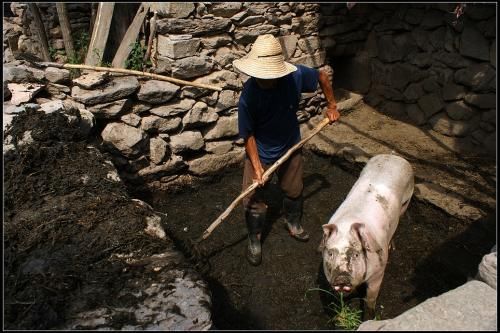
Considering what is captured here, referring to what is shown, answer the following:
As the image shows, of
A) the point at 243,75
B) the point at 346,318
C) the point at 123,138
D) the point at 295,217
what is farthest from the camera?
the point at 243,75

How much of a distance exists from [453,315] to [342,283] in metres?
0.89

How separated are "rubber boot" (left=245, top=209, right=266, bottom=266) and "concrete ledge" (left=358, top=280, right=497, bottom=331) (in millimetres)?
2046

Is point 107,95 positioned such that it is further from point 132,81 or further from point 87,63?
point 87,63

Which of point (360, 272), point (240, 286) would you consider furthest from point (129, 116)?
point (360, 272)

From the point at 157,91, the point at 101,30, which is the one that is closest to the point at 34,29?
the point at 101,30

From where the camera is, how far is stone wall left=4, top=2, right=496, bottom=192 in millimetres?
5285

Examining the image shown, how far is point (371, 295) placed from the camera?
3553mm

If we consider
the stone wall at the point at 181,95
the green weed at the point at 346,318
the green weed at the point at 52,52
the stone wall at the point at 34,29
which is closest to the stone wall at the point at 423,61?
the stone wall at the point at 181,95

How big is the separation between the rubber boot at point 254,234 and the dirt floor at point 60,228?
1.38 meters

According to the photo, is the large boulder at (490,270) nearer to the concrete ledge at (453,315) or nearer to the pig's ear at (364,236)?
the concrete ledge at (453,315)

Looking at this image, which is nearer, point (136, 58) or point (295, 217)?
point (295, 217)

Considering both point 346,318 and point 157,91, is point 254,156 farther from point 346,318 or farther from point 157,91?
point 157,91

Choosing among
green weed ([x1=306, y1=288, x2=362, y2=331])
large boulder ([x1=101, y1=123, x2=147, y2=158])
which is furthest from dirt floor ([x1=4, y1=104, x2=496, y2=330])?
large boulder ([x1=101, y1=123, x2=147, y2=158])

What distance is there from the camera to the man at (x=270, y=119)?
3.76 metres
